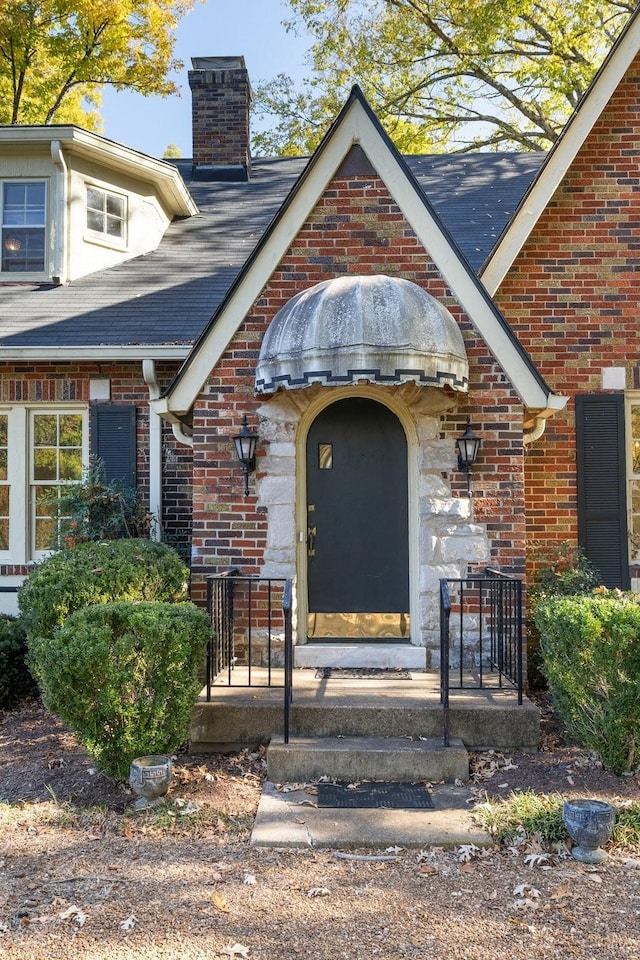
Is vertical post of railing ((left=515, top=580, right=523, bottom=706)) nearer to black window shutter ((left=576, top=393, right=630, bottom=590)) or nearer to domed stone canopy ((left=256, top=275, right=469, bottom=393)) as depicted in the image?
domed stone canopy ((left=256, top=275, right=469, bottom=393))

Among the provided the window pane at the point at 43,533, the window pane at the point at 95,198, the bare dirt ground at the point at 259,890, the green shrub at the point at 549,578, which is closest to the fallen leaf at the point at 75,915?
the bare dirt ground at the point at 259,890

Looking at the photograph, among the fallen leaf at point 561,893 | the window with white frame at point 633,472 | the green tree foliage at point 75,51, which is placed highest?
the green tree foliage at point 75,51

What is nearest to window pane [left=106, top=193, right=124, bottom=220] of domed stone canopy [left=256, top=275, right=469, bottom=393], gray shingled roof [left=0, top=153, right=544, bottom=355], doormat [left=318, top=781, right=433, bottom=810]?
gray shingled roof [left=0, top=153, right=544, bottom=355]

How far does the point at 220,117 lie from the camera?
39.5ft

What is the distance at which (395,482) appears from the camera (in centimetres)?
700

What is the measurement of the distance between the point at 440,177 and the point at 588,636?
317 inches

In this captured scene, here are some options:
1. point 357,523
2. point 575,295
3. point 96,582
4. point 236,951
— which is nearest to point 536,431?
point 575,295

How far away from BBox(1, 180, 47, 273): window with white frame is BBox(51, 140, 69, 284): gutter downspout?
217mm

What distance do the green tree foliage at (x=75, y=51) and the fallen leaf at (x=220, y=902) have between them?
16279 millimetres

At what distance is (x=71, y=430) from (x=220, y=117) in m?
6.37

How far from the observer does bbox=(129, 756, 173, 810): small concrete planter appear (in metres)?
4.76

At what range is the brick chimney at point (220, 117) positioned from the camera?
11992mm

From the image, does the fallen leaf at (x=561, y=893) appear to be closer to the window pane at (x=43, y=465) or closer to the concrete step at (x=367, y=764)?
the concrete step at (x=367, y=764)

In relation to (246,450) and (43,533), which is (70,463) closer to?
(43,533)
